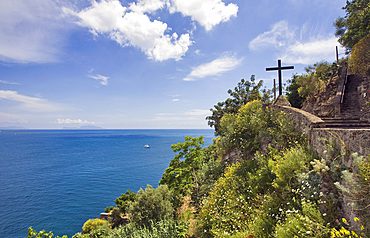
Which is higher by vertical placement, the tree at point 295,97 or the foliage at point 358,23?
the foliage at point 358,23

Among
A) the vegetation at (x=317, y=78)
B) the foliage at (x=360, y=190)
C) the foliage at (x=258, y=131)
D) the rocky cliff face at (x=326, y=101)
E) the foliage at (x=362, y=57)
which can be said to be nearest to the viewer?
the foliage at (x=360, y=190)

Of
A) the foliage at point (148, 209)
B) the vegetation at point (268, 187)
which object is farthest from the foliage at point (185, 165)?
Answer: the foliage at point (148, 209)

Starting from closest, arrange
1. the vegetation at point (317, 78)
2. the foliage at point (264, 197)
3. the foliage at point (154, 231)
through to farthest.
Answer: the foliage at point (264, 197) → the foliage at point (154, 231) → the vegetation at point (317, 78)

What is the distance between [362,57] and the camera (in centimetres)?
1223

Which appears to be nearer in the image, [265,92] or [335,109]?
[335,109]

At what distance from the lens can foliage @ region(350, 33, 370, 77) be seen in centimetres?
1149

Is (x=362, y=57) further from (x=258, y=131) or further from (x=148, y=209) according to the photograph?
(x=148, y=209)

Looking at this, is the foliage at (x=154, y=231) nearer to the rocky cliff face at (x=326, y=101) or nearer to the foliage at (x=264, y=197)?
the foliage at (x=264, y=197)

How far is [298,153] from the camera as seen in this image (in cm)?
567

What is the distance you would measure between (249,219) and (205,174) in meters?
6.52

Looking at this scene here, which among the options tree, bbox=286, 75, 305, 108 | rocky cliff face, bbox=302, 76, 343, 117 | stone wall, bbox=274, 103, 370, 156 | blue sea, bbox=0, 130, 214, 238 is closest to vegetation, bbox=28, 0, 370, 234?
stone wall, bbox=274, 103, 370, 156

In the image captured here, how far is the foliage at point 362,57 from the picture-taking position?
11492mm

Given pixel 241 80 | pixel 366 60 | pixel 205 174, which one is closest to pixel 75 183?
pixel 205 174

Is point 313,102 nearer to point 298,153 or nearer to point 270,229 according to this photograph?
point 298,153
